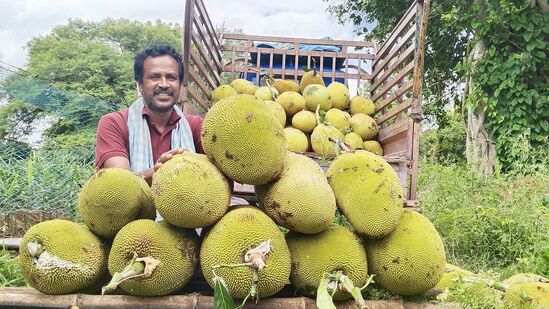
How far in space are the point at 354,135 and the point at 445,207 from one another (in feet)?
4.04

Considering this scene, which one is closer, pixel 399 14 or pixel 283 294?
pixel 283 294

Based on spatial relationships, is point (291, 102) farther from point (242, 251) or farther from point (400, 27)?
point (242, 251)

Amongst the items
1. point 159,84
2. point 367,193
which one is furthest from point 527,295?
point 159,84

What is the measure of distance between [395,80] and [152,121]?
85.9 inches

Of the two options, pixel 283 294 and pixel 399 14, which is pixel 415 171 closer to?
pixel 283 294

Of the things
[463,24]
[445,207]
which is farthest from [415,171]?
[463,24]

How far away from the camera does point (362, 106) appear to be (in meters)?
4.27

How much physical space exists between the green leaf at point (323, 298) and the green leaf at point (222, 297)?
19 centimetres

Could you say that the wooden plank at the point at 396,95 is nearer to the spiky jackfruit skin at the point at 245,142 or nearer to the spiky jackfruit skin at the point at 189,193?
the spiky jackfruit skin at the point at 245,142

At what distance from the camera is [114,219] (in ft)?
4.06

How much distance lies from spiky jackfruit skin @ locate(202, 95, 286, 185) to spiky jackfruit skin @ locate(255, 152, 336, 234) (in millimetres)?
41

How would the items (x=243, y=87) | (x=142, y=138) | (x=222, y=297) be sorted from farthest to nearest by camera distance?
(x=243, y=87)
(x=142, y=138)
(x=222, y=297)

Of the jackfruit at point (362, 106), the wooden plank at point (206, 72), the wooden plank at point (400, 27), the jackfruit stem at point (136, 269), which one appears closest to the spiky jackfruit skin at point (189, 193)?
the jackfruit stem at point (136, 269)

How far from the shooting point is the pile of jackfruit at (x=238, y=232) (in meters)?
1.14
